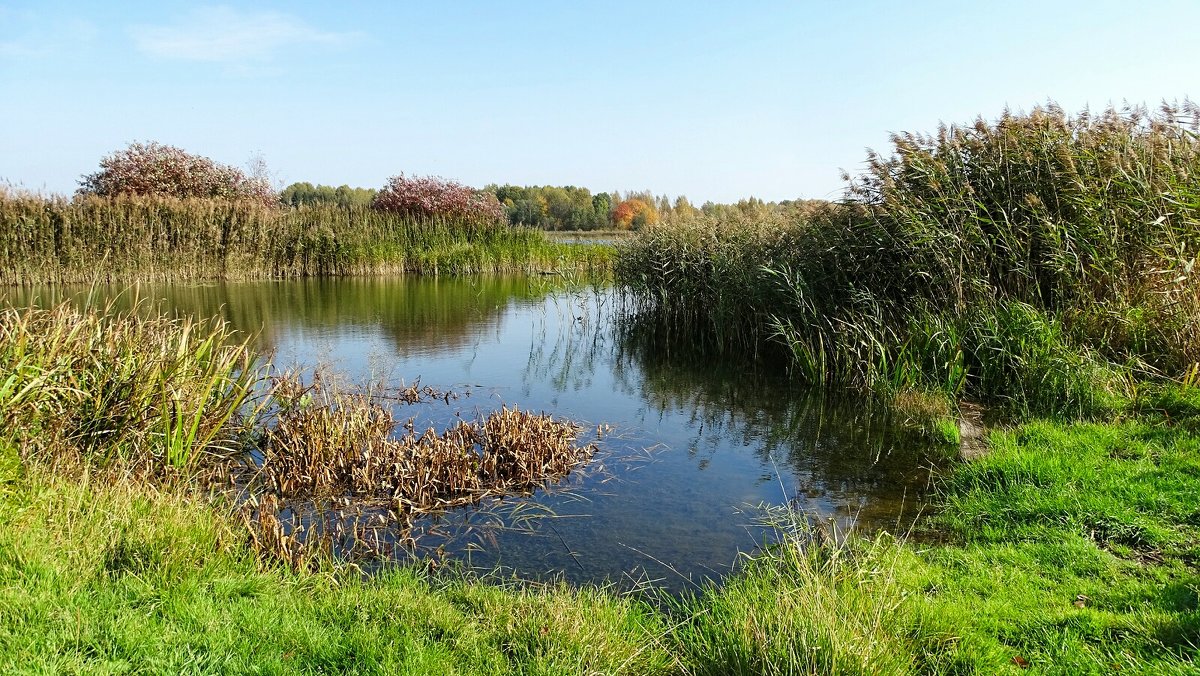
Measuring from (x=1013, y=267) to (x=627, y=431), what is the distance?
4890 mm

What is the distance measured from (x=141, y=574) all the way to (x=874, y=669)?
10.9 ft

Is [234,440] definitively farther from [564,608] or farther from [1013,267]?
[1013,267]

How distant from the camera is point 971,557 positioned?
456 cm

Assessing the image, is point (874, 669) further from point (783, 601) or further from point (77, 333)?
point (77, 333)

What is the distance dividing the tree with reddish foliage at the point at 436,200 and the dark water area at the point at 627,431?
1462cm

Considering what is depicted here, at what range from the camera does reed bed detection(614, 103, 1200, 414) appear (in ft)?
26.5

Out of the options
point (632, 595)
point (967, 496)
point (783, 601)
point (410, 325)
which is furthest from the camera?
point (410, 325)

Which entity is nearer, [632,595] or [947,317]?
[632,595]

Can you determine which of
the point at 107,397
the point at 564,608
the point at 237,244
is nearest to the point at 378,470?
the point at 107,397

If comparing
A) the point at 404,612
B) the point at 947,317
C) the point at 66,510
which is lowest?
the point at 404,612

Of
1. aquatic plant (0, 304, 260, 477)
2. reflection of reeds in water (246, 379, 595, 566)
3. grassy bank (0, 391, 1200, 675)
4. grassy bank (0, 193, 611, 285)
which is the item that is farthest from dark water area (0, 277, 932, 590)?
grassy bank (0, 193, 611, 285)

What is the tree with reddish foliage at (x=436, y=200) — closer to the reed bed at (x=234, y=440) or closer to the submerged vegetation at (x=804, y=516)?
the submerged vegetation at (x=804, y=516)

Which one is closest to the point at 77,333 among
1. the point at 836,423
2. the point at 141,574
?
the point at 141,574

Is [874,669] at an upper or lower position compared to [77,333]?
lower
